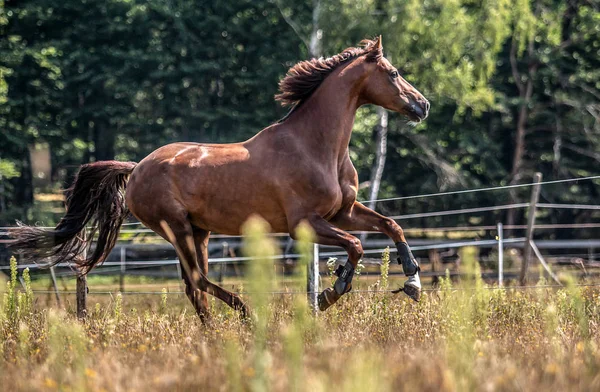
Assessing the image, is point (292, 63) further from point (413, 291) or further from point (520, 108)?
point (413, 291)

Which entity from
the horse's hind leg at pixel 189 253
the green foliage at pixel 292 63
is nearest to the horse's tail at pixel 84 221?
the horse's hind leg at pixel 189 253

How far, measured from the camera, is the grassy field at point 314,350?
10.8ft

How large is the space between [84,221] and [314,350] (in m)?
4.60

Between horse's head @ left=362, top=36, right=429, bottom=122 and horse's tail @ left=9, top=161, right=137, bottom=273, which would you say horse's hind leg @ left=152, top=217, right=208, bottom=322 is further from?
horse's head @ left=362, top=36, right=429, bottom=122

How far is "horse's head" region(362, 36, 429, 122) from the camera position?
7859 mm

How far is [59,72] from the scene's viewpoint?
24953 mm

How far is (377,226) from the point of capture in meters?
7.77

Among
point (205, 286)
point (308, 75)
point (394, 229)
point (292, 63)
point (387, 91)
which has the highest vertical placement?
point (292, 63)

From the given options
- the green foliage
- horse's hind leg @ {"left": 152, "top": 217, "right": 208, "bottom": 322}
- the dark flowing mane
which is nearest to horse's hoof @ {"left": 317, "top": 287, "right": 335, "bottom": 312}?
horse's hind leg @ {"left": 152, "top": 217, "right": 208, "bottom": 322}

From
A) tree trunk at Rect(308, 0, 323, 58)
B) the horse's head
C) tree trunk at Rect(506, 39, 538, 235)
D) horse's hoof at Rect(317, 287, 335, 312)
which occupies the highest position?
tree trunk at Rect(308, 0, 323, 58)

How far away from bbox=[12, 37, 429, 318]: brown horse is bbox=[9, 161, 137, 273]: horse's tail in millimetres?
275

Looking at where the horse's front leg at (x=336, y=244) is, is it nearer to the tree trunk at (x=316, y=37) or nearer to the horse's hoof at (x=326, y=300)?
the horse's hoof at (x=326, y=300)

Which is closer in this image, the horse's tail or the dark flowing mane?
the dark flowing mane

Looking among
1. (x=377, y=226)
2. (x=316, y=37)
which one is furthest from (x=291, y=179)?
(x=316, y=37)
